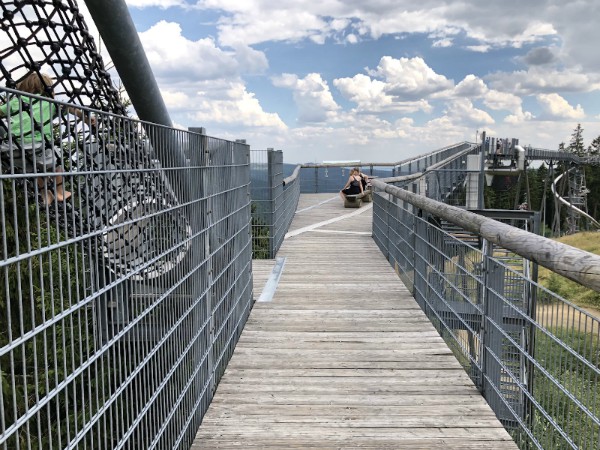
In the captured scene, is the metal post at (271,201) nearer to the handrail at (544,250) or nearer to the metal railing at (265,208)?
the metal railing at (265,208)

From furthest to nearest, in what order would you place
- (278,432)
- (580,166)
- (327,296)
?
(580,166)
(327,296)
(278,432)

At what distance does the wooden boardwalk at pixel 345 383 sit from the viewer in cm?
356

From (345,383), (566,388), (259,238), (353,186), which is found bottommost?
(345,383)

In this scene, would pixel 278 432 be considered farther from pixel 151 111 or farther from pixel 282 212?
pixel 282 212

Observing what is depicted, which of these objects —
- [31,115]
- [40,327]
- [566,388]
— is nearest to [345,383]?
[566,388]

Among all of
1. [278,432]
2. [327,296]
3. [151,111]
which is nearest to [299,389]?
[278,432]

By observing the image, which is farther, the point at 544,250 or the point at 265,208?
the point at 265,208

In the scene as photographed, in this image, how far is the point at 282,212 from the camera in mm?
11648

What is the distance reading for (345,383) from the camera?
4398 mm

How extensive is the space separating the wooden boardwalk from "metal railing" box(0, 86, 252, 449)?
37cm

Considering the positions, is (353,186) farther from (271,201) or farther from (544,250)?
(544,250)

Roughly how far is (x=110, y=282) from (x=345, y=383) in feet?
8.89

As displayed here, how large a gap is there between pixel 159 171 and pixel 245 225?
321 cm

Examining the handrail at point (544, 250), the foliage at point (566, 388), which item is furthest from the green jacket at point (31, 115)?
the foliage at point (566, 388)
